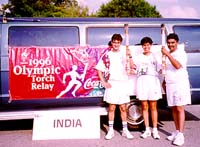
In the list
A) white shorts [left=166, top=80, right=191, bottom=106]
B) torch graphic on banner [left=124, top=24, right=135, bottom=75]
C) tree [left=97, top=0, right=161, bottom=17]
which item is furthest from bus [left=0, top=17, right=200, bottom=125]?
tree [left=97, top=0, right=161, bottom=17]

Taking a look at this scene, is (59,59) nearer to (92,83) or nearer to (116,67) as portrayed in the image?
(92,83)

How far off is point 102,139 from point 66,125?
2.23ft

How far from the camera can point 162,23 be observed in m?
6.09

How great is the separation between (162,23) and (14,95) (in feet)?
9.91

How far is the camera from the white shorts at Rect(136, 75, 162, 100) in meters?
5.38

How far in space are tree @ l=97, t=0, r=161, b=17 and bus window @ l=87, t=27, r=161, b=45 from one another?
25.1 meters

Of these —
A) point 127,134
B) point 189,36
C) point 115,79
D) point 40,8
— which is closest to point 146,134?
point 127,134

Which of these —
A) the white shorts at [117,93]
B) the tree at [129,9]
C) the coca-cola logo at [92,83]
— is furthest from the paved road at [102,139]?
the tree at [129,9]

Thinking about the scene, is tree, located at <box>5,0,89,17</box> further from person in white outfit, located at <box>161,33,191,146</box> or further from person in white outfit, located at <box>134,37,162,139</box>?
person in white outfit, located at <box>161,33,191,146</box>

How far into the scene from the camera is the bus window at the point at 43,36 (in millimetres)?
5773

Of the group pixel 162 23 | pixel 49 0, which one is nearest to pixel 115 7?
pixel 49 0

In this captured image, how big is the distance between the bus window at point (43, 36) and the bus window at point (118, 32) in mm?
276

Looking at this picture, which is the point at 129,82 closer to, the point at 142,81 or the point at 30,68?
the point at 142,81

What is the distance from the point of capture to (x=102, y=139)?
5.52 m
